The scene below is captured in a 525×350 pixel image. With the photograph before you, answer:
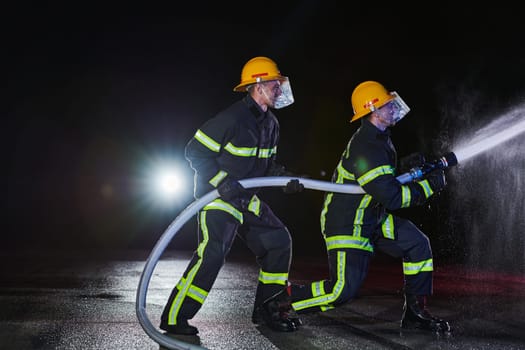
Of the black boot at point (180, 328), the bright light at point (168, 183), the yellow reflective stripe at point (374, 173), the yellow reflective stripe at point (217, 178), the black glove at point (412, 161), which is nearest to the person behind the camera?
the black boot at point (180, 328)

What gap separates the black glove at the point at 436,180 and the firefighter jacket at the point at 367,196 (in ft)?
0.13

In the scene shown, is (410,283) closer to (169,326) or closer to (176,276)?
(169,326)

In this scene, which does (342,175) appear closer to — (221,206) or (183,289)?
(221,206)

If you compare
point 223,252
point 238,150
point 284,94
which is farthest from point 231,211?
point 284,94

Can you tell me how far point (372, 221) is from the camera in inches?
171

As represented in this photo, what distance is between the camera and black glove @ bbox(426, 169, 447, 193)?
426 centimetres

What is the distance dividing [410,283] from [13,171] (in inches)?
729

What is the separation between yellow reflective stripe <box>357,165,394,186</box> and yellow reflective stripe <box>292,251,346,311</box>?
56cm

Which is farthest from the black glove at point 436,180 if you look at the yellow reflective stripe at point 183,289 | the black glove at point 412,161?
the yellow reflective stripe at point 183,289

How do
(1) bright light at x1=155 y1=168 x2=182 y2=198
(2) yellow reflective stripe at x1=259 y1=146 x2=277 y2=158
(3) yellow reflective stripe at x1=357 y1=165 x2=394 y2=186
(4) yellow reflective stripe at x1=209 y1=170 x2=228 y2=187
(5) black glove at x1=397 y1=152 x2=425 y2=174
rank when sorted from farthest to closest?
(1) bright light at x1=155 y1=168 x2=182 y2=198, (5) black glove at x1=397 y1=152 x2=425 y2=174, (2) yellow reflective stripe at x1=259 y1=146 x2=277 y2=158, (4) yellow reflective stripe at x1=209 y1=170 x2=228 y2=187, (3) yellow reflective stripe at x1=357 y1=165 x2=394 y2=186

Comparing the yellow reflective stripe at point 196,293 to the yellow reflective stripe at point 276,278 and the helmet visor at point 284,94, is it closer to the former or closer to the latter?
the yellow reflective stripe at point 276,278

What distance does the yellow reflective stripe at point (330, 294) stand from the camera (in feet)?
13.8

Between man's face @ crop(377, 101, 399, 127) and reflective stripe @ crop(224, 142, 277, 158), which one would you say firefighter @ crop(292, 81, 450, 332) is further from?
reflective stripe @ crop(224, 142, 277, 158)

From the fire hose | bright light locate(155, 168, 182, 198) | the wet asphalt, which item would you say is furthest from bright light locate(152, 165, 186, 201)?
the fire hose
